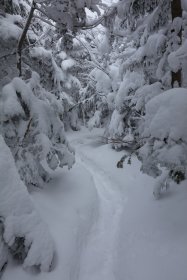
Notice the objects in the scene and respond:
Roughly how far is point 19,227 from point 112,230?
336 cm

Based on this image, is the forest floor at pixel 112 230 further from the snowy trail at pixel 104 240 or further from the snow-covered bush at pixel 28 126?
the snow-covered bush at pixel 28 126

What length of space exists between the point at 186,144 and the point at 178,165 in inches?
15.0

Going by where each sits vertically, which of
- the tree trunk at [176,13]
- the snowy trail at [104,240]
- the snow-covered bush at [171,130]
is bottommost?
the snowy trail at [104,240]

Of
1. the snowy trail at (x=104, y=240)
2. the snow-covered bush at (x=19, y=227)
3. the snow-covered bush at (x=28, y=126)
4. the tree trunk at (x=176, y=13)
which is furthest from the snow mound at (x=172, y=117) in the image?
the snow-covered bush at (x=28, y=126)

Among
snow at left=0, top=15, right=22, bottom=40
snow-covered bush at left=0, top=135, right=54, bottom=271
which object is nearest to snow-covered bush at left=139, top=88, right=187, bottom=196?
snow-covered bush at left=0, top=135, right=54, bottom=271

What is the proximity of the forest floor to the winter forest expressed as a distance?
0.03 m

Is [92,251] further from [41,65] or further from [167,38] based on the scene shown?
[41,65]

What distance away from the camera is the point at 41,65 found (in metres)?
10.4

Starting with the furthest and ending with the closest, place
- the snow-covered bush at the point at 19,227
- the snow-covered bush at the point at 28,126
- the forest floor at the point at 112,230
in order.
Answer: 1. the snow-covered bush at the point at 28,126
2. the forest floor at the point at 112,230
3. the snow-covered bush at the point at 19,227

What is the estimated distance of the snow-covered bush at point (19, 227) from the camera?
17.3 feet

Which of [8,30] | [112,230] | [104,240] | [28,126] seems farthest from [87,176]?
[8,30]

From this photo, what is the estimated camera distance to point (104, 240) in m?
7.57

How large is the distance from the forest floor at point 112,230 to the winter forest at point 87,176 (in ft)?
0.09

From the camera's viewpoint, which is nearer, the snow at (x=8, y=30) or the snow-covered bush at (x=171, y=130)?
the snow-covered bush at (x=171, y=130)
